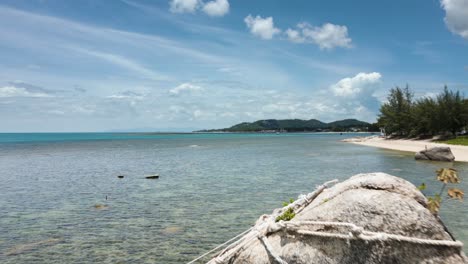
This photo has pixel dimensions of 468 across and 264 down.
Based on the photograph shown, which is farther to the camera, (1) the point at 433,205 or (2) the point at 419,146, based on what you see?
(2) the point at 419,146

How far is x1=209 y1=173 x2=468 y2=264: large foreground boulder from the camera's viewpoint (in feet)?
14.3

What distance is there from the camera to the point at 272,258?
4.84m

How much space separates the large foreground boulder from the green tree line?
84.9m

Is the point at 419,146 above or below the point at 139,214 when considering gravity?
above

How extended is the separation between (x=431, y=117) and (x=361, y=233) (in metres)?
88.2

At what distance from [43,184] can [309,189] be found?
888 inches

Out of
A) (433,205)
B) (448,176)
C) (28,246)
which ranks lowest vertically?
(28,246)

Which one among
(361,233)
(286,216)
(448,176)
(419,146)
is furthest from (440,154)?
(361,233)

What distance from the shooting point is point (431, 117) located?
7950 centimetres

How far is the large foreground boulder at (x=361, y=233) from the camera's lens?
4344mm

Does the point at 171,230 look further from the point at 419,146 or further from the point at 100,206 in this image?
the point at 419,146

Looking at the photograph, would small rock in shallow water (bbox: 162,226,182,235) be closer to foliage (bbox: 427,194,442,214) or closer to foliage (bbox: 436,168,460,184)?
foliage (bbox: 427,194,442,214)

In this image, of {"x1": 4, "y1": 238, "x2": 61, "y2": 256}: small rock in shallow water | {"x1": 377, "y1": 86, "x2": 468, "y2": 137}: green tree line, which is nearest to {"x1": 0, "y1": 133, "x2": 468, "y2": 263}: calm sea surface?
{"x1": 4, "y1": 238, "x2": 61, "y2": 256}: small rock in shallow water

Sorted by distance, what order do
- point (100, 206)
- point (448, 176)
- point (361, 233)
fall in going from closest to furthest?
1. point (361, 233)
2. point (448, 176)
3. point (100, 206)
